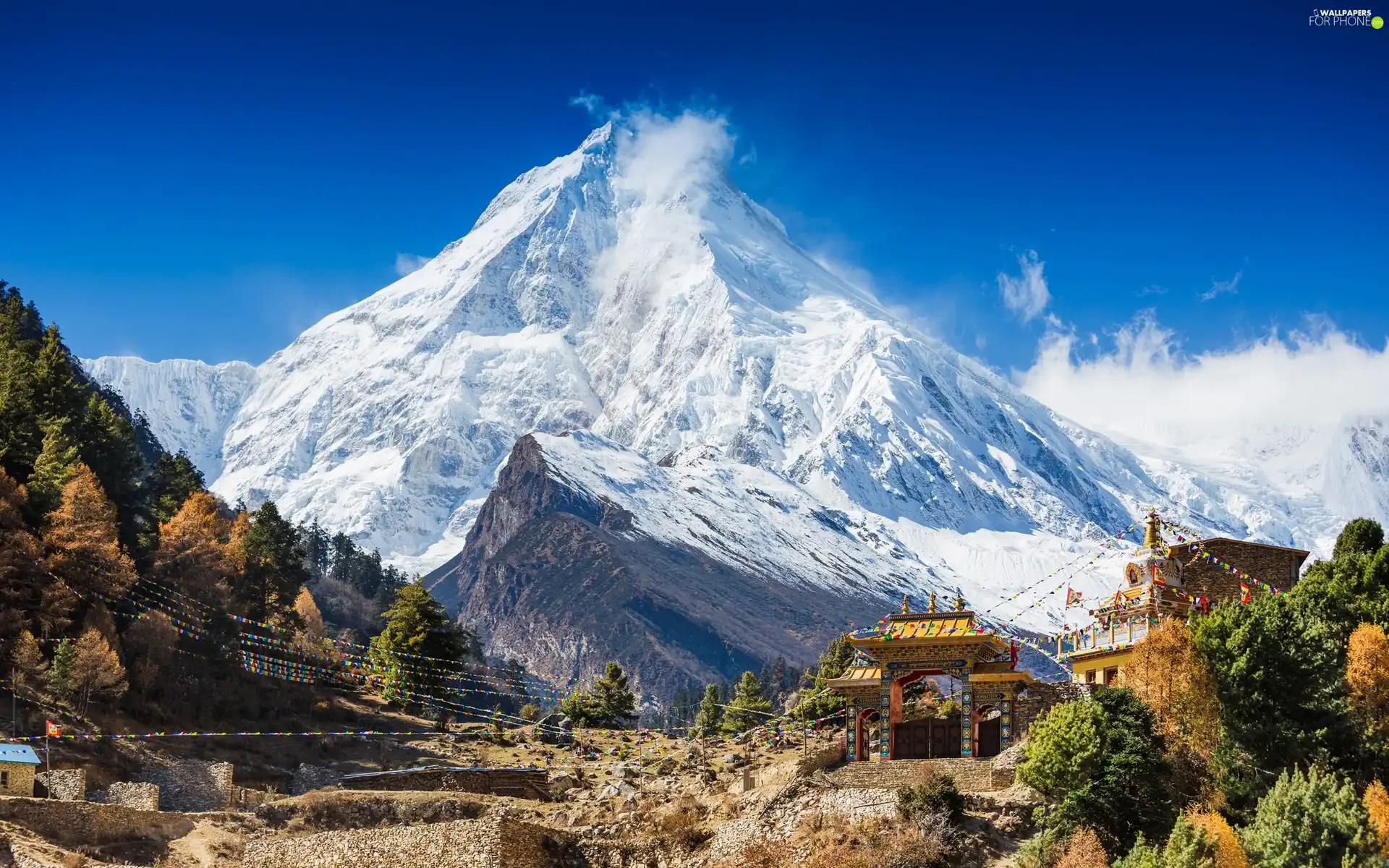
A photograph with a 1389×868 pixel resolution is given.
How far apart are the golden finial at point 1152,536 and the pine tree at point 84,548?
146 ft

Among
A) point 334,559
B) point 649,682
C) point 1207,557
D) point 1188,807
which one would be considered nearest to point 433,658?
point 1207,557

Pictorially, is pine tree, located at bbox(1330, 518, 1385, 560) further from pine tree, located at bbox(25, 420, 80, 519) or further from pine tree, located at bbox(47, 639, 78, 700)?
pine tree, located at bbox(25, 420, 80, 519)

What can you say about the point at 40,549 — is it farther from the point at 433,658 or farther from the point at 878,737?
the point at 878,737

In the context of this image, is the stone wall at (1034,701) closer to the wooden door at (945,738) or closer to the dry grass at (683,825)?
the wooden door at (945,738)

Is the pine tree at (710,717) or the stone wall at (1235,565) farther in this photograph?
the pine tree at (710,717)

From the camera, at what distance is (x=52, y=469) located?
73.9 metres

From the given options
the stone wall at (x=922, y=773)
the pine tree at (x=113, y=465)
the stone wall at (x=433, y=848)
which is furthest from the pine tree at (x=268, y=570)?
the stone wall at (x=922, y=773)

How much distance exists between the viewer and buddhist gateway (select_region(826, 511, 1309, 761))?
176ft

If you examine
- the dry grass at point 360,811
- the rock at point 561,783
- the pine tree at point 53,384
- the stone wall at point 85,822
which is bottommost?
the stone wall at point 85,822

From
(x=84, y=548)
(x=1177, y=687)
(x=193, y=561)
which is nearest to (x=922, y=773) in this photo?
(x=1177, y=687)

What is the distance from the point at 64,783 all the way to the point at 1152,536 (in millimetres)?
40540

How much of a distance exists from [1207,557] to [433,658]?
39.8m

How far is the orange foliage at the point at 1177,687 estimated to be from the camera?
4681 centimetres

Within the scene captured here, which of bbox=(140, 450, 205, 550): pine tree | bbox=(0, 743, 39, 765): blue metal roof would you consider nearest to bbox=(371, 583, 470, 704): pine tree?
bbox=(140, 450, 205, 550): pine tree
